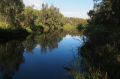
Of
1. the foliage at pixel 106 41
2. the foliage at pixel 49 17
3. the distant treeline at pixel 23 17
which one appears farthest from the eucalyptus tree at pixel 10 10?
the foliage at pixel 49 17

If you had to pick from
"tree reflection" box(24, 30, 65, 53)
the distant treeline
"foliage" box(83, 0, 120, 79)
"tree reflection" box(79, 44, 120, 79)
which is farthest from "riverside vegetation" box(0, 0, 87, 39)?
"tree reflection" box(79, 44, 120, 79)

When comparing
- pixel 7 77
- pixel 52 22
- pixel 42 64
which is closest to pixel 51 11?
pixel 52 22

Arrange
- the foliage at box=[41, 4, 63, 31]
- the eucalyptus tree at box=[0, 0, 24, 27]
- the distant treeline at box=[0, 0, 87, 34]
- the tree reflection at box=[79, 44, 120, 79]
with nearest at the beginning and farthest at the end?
1. the tree reflection at box=[79, 44, 120, 79]
2. the eucalyptus tree at box=[0, 0, 24, 27]
3. the distant treeline at box=[0, 0, 87, 34]
4. the foliage at box=[41, 4, 63, 31]

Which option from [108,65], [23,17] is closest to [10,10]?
[23,17]

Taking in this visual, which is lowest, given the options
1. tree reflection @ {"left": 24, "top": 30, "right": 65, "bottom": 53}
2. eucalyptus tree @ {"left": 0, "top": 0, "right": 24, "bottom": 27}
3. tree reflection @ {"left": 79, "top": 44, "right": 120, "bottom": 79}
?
tree reflection @ {"left": 24, "top": 30, "right": 65, "bottom": 53}

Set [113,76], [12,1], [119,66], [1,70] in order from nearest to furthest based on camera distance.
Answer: [113,76] → [119,66] → [1,70] → [12,1]

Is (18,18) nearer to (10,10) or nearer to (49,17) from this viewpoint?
(10,10)

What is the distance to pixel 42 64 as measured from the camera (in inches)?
1107

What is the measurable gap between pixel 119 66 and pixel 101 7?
38.4 meters

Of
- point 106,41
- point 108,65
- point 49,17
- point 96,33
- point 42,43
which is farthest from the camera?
point 49,17

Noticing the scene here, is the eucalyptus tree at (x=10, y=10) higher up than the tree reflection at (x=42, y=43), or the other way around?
the eucalyptus tree at (x=10, y=10)

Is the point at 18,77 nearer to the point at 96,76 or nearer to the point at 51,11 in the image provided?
the point at 96,76

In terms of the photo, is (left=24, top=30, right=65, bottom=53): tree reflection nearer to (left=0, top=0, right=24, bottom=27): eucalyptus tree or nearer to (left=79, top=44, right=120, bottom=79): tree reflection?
(left=0, top=0, right=24, bottom=27): eucalyptus tree

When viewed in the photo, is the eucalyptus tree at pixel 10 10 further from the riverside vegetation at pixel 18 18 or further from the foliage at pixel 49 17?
the foliage at pixel 49 17
